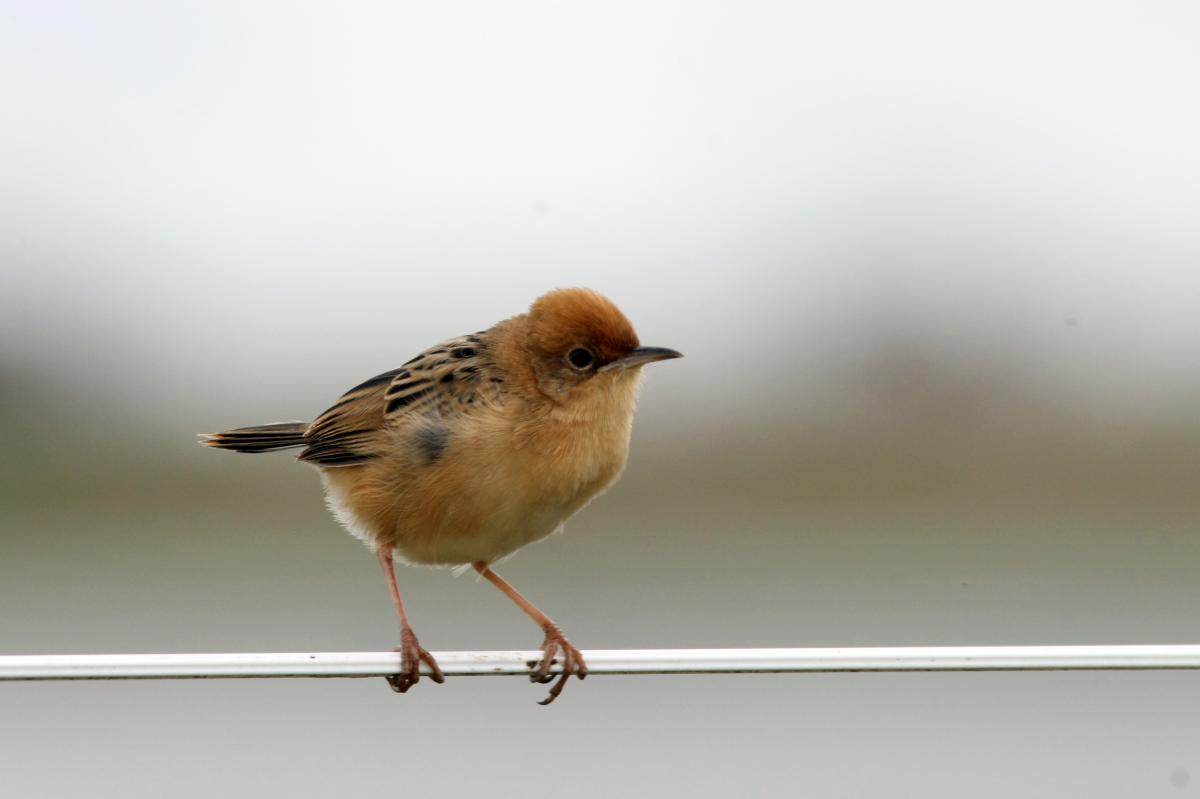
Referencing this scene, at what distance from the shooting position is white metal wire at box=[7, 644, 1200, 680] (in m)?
4.34

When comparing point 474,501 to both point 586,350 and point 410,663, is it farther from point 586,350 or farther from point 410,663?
point 586,350

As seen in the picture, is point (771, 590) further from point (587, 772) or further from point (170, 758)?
point (170, 758)

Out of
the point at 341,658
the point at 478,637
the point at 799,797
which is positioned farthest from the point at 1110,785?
the point at 341,658

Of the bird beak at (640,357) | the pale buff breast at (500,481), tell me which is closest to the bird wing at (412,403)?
the pale buff breast at (500,481)

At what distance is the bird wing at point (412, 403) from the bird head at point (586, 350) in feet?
0.78

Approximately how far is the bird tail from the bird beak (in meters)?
2.02

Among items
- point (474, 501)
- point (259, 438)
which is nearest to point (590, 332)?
point (474, 501)

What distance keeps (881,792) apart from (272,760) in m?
6.00

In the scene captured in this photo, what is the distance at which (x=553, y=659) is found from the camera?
21.1 ft

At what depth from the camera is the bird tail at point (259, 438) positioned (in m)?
7.84

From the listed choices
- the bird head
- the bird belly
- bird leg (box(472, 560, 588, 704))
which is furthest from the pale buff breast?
bird leg (box(472, 560, 588, 704))

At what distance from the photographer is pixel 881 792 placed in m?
13.3

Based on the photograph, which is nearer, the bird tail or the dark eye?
the dark eye

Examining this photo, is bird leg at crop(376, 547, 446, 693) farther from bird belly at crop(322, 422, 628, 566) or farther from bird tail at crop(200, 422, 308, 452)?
bird tail at crop(200, 422, 308, 452)
